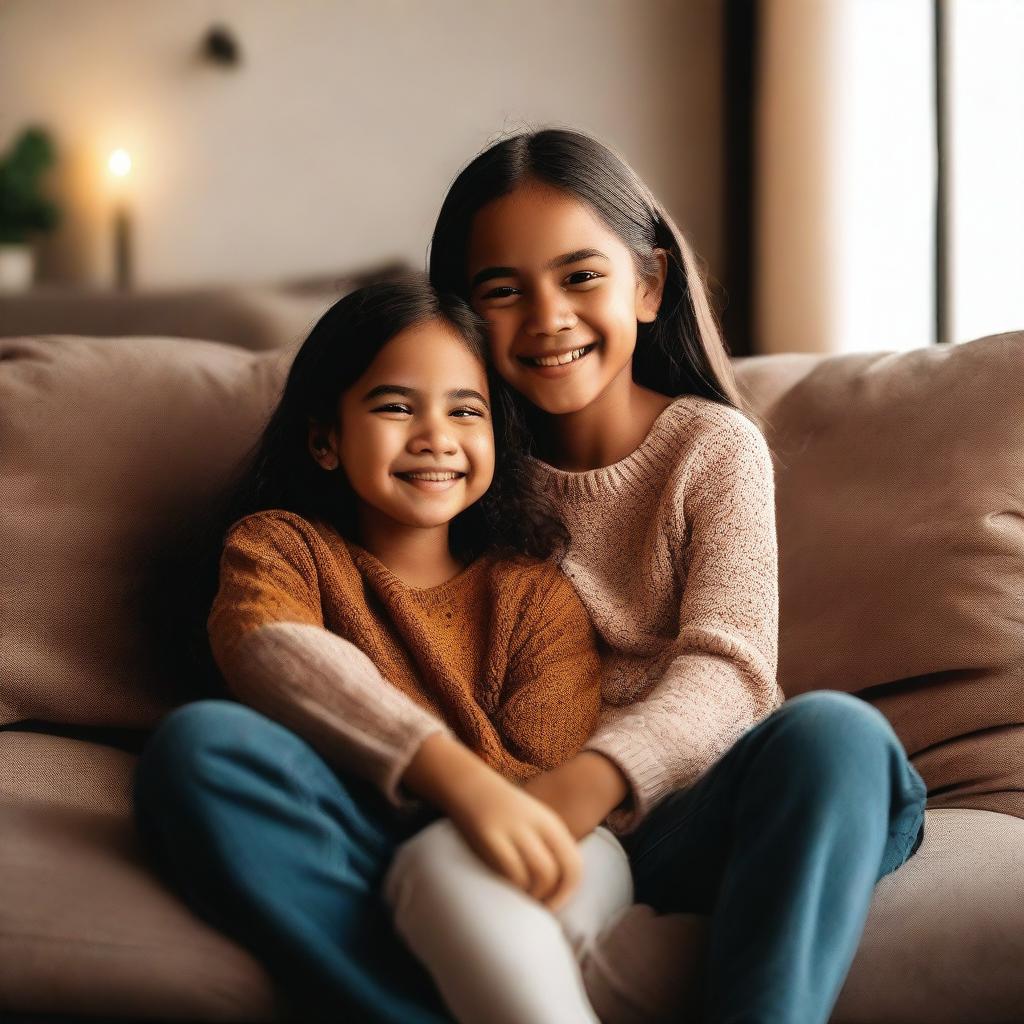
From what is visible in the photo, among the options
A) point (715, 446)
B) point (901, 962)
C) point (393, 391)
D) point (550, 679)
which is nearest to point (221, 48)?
point (393, 391)

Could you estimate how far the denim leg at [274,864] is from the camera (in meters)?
0.86

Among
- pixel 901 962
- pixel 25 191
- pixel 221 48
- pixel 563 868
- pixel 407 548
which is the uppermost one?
pixel 221 48

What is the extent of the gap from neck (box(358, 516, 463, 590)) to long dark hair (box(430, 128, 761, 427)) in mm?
256

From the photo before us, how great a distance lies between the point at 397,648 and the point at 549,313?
357 millimetres

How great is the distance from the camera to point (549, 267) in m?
1.22

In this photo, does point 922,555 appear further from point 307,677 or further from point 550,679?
point 307,677

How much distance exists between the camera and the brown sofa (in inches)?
46.6

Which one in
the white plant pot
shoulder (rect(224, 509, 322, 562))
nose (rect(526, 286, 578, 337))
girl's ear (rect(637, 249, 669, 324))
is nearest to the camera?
shoulder (rect(224, 509, 322, 562))

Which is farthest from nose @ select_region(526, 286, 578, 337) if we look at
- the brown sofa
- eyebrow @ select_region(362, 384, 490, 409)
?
the brown sofa

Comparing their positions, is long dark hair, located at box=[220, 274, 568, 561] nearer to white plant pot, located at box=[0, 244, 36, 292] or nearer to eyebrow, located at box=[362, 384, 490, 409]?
eyebrow, located at box=[362, 384, 490, 409]

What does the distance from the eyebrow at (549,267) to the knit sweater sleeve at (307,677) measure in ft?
1.21

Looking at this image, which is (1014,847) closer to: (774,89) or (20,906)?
(20,906)

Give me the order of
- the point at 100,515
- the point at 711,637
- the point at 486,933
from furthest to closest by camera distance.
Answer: the point at 100,515
the point at 711,637
the point at 486,933

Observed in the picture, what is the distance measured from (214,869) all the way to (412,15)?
70.5 inches
